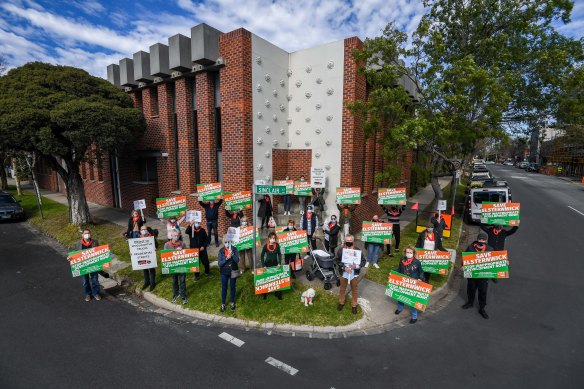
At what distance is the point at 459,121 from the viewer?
1049 centimetres

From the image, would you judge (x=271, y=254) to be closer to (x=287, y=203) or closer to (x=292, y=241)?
(x=292, y=241)

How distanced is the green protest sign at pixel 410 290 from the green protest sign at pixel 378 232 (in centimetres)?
243

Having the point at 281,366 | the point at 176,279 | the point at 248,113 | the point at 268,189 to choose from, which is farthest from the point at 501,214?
the point at 176,279

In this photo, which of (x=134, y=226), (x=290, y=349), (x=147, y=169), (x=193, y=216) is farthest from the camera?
(x=147, y=169)

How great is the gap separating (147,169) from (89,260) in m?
9.55

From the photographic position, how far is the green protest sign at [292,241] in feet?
25.8

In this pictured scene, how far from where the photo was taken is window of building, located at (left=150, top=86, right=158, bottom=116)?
47.7ft

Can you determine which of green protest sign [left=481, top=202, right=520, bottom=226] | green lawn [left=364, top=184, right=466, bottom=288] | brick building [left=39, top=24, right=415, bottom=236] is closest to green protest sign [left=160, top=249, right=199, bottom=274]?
brick building [left=39, top=24, right=415, bottom=236]

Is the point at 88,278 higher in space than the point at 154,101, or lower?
lower

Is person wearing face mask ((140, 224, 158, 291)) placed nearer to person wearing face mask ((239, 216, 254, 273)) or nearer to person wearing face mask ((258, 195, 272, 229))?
person wearing face mask ((239, 216, 254, 273))

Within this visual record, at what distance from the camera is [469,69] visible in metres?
9.05

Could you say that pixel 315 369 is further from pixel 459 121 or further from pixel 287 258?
pixel 459 121

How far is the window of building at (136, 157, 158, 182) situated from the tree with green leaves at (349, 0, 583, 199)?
430 inches

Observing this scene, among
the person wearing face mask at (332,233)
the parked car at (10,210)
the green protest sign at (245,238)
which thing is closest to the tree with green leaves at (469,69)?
the person wearing face mask at (332,233)
